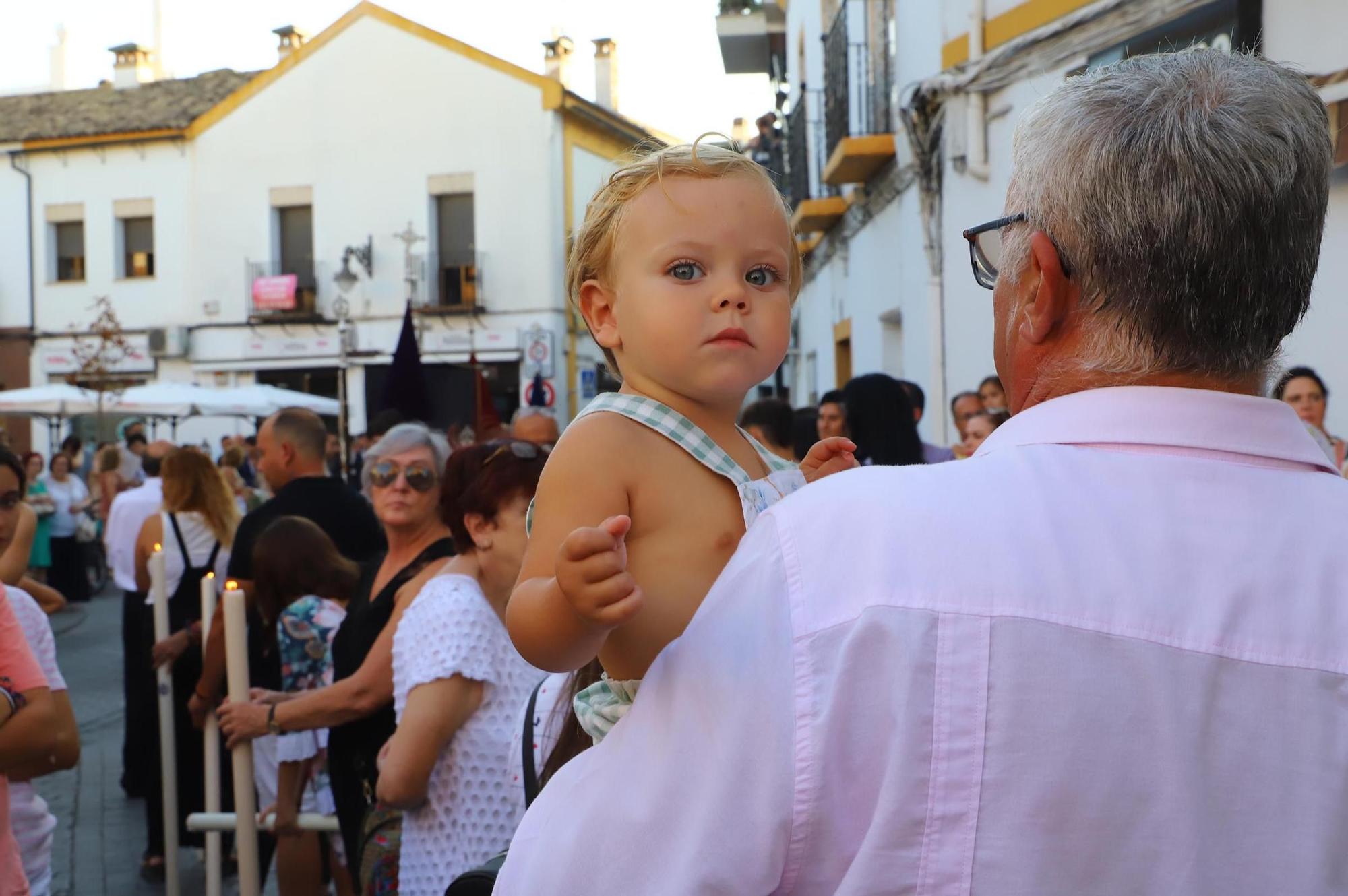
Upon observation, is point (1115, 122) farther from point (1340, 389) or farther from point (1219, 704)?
point (1340, 389)

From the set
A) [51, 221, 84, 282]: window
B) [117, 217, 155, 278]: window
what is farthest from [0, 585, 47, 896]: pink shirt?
[51, 221, 84, 282]: window

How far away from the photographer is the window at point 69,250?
29.8 m

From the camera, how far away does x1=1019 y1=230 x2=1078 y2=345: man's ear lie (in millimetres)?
1329

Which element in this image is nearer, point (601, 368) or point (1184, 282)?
point (1184, 282)

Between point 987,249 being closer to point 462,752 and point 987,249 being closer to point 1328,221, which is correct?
point 462,752

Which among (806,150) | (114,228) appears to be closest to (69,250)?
(114,228)

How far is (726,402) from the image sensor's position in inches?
68.4

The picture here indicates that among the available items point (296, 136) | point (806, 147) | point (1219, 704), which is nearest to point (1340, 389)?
point (1219, 704)

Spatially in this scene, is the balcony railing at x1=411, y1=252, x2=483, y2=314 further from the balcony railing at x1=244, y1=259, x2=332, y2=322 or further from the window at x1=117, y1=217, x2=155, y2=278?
the window at x1=117, y1=217, x2=155, y2=278

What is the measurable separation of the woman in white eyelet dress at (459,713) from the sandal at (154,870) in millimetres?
3190

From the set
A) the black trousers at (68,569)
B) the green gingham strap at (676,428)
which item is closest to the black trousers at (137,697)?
the green gingham strap at (676,428)

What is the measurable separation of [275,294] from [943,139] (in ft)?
70.0

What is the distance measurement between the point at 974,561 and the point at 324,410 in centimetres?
2343

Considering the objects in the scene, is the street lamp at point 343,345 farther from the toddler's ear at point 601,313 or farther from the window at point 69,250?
the toddler's ear at point 601,313
